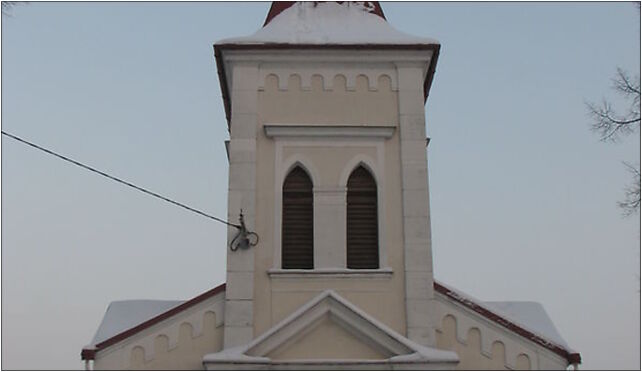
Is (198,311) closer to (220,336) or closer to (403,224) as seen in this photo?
(220,336)

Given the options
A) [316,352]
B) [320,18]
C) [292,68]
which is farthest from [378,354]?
[320,18]

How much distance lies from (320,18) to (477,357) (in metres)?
6.03

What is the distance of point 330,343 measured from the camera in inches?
493

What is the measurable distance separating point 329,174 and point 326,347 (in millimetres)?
2620

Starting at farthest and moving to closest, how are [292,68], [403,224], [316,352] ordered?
1. [292,68]
2. [403,224]
3. [316,352]

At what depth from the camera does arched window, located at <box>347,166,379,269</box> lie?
527 inches

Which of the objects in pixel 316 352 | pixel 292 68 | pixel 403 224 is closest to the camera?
pixel 316 352

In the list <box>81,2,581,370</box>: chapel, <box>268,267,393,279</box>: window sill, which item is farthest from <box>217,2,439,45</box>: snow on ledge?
<box>268,267,393,279</box>: window sill

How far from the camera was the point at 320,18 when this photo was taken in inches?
595

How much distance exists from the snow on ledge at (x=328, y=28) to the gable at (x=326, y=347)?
4436 mm

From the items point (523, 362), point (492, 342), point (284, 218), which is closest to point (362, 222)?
point (284, 218)

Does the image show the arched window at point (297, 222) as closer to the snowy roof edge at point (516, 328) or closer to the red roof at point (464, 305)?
the red roof at point (464, 305)

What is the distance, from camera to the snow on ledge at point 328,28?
14.2 meters

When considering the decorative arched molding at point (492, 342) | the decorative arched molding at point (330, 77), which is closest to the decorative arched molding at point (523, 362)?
the decorative arched molding at point (492, 342)
